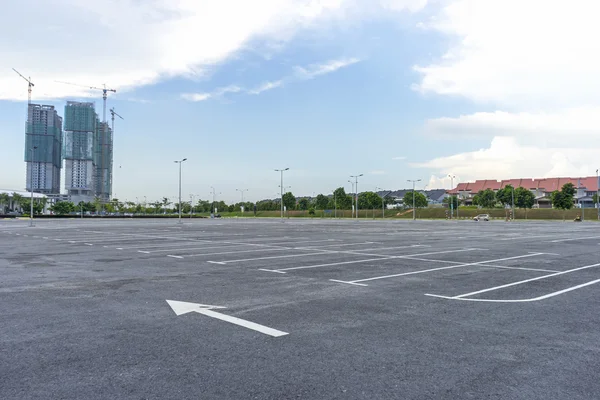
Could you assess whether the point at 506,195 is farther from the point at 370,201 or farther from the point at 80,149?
the point at 80,149

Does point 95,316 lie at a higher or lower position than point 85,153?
lower

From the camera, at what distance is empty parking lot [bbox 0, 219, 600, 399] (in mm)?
4180

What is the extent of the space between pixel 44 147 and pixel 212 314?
196m

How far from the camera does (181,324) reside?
6.32 m

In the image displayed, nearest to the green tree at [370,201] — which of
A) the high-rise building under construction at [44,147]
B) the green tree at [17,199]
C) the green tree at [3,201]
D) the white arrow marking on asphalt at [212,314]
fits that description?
the green tree at [17,199]

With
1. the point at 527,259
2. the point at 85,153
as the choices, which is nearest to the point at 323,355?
the point at 527,259

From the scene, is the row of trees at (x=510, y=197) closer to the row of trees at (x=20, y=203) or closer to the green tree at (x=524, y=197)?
the green tree at (x=524, y=197)

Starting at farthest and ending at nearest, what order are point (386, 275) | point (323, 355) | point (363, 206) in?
point (363, 206), point (386, 275), point (323, 355)

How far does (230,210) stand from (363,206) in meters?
66.2

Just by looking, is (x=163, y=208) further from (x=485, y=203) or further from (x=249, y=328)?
(x=249, y=328)

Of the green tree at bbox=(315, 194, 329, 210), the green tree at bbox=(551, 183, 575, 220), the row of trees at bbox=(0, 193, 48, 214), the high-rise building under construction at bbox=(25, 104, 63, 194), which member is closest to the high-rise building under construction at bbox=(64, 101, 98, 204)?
the high-rise building under construction at bbox=(25, 104, 63, 194)

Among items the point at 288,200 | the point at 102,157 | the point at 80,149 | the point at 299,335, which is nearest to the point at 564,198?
the point at 288,200

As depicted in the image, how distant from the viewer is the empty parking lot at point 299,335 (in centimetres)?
418

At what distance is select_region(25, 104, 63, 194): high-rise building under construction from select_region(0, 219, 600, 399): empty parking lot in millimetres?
175729
